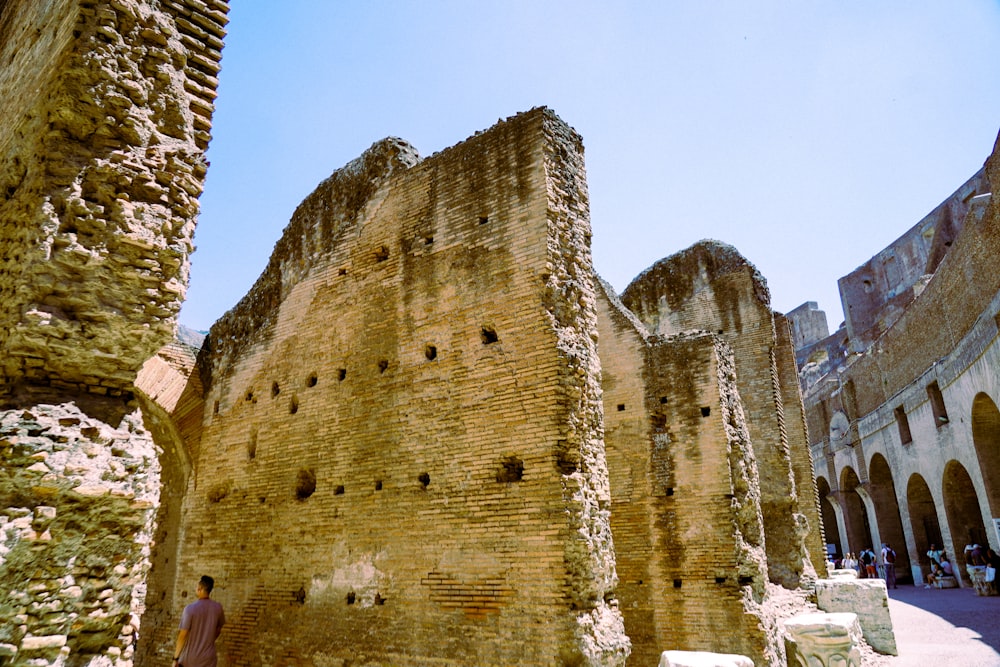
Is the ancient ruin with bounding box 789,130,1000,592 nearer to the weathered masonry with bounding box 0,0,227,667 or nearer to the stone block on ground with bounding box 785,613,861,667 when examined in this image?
the stone block on ground with bounding box 785,613,861,667

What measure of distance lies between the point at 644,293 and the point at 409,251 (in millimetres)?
6395

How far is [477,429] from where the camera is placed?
5.98 meters

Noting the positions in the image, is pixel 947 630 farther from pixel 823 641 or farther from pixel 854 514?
pixel 854 514

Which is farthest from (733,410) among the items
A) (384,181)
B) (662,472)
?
(384,181)

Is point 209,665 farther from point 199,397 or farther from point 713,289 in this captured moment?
point 713,289

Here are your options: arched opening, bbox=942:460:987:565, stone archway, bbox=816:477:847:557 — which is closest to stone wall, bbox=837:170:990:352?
stone archway, bbox=816:477:847:557

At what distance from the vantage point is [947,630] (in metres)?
10.8

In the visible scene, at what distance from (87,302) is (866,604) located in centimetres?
1064

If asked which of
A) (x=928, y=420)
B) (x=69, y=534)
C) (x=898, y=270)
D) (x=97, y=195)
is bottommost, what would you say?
(x=69, y=534)

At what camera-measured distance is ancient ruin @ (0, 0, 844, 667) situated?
311cm

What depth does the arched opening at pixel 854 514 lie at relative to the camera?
87.6 feet

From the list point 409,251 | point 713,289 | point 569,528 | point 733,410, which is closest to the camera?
point 569,528

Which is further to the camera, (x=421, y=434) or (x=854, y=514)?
(x=854, y=514)

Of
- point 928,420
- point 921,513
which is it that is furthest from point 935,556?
point 928,420
